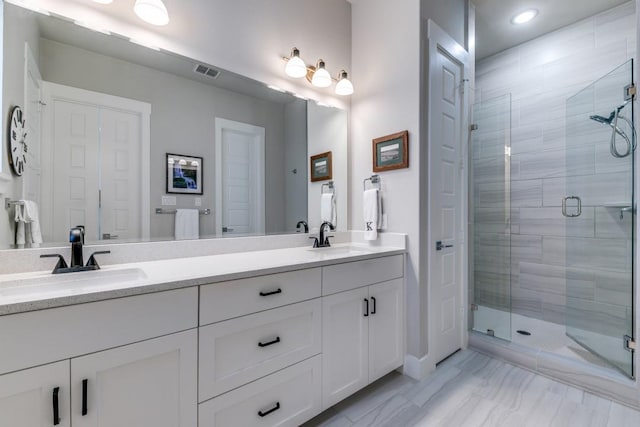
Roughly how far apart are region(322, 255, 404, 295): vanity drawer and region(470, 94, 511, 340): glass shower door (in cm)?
Result: 109

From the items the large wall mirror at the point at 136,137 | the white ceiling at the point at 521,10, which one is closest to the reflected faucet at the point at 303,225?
the large wall mirror at the point at 136,137

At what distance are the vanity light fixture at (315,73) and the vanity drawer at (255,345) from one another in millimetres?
1487

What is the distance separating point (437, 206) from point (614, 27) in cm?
214

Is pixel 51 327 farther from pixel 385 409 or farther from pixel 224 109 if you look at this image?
pixel 385 409

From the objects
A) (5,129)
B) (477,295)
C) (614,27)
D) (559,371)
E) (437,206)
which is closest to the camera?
(5,129)

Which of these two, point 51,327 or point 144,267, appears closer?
point 51,327

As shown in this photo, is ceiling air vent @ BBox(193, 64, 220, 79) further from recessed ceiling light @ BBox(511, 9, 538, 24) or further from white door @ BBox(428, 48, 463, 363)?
recessed ceiling light @ BBox(511, 9, 538, 24)

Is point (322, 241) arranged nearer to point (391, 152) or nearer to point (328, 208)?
point (328, 208)

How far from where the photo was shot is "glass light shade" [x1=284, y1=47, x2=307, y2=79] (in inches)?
74.3

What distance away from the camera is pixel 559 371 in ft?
6.16

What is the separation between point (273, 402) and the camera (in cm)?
126

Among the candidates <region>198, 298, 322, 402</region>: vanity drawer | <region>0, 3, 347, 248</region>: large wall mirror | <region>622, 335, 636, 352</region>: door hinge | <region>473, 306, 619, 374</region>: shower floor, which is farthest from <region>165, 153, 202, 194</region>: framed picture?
<region>622, 335, 636, 352</region>: door hinge

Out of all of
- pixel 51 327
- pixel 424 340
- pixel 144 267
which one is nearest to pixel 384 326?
pixel 424 340

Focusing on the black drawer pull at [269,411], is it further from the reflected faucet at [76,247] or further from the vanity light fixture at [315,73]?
the vanity light fixture at [315,73]
